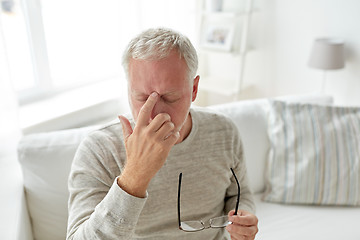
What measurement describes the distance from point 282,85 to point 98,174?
209cm

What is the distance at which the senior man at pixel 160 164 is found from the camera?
84 centimetres

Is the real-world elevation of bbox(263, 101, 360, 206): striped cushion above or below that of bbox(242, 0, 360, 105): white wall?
below

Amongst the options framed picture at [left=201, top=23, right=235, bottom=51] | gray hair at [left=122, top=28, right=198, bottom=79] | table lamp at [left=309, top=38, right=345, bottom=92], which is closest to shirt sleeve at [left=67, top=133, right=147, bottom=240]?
gray hair at [left=122, top=28, right=198, bottom=79]

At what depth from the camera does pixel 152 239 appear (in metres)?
1.14

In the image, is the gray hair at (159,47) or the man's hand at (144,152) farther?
the gray hair at (159,47)

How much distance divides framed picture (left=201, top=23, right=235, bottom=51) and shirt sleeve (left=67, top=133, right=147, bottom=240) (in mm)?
1805

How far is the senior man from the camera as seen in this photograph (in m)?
0.84

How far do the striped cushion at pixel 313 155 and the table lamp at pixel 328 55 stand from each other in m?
0.57

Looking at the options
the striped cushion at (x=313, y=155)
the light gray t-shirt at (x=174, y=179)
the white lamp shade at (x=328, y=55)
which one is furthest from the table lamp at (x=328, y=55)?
the light gray t-shirt at (x=174, y=179)

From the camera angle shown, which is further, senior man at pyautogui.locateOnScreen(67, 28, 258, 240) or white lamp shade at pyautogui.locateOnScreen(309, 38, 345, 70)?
white lamp shade at pyautogui.locateOnScreen(309, 38, 345, 70)

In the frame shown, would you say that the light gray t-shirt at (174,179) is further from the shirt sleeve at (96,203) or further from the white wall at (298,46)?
the white wall at (298,46)

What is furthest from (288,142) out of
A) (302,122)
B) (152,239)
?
(152,239)

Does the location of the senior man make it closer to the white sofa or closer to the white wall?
the white sofa

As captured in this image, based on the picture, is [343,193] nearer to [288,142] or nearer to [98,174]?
[288,142]
